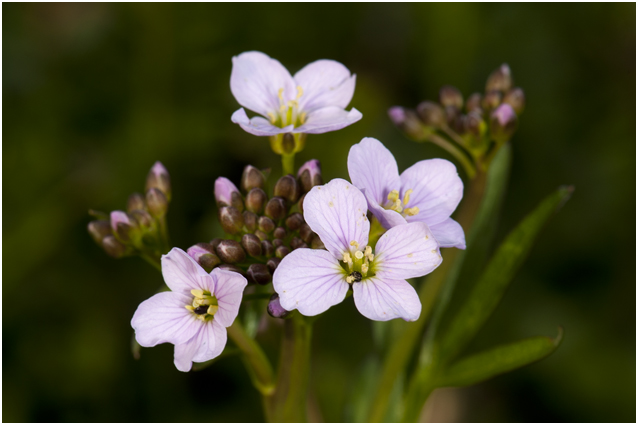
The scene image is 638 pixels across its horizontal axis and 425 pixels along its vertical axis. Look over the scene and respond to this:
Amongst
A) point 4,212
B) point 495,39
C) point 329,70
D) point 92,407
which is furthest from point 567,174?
point 4,212

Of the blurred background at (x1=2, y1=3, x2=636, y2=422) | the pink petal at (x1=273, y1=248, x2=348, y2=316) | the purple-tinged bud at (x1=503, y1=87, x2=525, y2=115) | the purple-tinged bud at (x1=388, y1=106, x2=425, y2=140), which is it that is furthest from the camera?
the blurred background at (x1=2, y1=3, x2=636, y2=422)

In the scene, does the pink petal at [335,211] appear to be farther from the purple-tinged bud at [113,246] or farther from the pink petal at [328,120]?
the purple-tinged bud at [113,246]

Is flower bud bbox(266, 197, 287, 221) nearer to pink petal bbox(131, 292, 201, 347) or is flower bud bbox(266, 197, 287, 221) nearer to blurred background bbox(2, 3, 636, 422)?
pink petal bbox(131, 292, 201, 347)

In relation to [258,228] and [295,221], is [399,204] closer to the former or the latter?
[295,221]

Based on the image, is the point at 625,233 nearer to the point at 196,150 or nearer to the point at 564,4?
the point at 564,4

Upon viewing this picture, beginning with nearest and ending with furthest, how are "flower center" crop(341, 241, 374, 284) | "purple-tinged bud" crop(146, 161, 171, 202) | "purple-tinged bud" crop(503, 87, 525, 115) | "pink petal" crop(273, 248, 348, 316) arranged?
→ "pink petal" crop(273, 248, 348, 316) → "flower center" crop(341, 241, 374, 284) → "purple-tinged bud" crop(146, 161, 171, 202) → "purple-tinged bud" crop(503, 87, 525, 115)

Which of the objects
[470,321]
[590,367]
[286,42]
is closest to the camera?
[470,321]

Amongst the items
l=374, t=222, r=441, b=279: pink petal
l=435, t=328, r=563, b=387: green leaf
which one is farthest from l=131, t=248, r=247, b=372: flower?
l=435, t=328, r=563, b=387: green leaf
